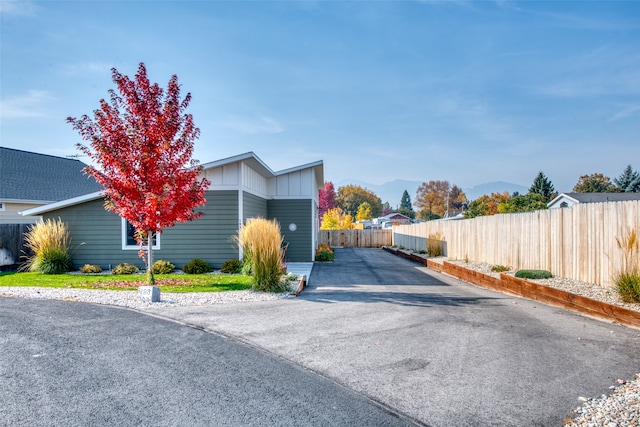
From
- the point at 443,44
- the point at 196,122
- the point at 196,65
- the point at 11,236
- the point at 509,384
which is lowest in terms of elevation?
the point at 509,384

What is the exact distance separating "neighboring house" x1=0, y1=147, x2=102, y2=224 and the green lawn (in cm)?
654

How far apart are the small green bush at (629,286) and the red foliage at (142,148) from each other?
874 centimetres

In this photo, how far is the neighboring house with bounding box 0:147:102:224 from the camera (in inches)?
685

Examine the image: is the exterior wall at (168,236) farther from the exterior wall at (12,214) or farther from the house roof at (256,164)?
the exterior wall at (12,214)

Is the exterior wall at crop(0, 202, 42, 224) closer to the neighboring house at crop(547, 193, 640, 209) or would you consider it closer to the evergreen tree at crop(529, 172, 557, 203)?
the neighboring house at crop(547, 193, 640, 209)

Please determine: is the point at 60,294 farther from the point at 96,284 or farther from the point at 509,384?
the point at 509,384

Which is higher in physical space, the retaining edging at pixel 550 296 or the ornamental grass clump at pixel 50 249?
the ornamental grass clump at pixel 50 249

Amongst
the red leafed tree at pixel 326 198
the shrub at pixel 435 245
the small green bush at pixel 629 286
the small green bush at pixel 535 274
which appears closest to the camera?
the small green bush at pixel 629 286

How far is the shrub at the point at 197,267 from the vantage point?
1232cm

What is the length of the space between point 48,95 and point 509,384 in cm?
1376

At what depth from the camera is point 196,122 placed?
32.3 ft

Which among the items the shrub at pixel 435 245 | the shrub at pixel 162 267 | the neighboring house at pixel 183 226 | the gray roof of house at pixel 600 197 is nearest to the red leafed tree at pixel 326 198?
the gray roof of house at pixel 600 197

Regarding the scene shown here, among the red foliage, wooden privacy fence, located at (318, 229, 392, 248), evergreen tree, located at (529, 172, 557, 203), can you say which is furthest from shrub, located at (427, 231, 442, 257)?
evergreen tree, located at (529, 172, 557, 203)

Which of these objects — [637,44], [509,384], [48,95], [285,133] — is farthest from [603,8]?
[48,95]
